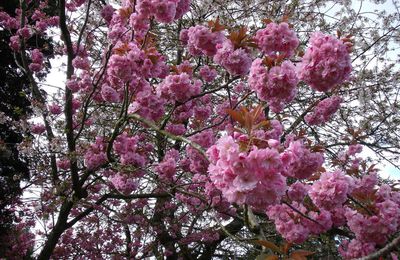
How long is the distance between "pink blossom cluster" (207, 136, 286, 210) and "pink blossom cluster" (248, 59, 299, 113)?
0.80m

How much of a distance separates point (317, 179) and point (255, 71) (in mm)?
950

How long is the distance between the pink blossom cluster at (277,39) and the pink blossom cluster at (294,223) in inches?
42.8

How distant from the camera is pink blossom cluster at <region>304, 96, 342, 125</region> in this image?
429 cm

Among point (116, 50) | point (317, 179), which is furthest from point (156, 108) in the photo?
point (317, 179)

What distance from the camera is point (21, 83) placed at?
Answer: 28.0 feet

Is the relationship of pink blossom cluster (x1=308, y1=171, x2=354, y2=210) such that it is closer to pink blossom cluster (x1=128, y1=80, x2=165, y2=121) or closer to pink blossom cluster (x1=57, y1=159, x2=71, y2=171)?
pink blossom cluster (x1=128, y1=80, x2=165, y2=121)

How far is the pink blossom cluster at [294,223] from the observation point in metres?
2.72

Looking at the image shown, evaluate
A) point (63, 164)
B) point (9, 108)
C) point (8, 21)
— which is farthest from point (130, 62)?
point (9, 108)

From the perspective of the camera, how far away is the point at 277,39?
269 centimetres

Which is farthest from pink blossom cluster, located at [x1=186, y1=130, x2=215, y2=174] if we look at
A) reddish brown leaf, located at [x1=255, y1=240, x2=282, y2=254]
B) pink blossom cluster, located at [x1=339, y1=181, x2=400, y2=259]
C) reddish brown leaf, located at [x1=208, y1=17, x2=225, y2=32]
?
reddish brown leaf, located at [x1=255, y1=240, x2=282, y2=254]

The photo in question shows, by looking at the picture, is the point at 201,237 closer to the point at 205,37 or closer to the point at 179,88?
the point at 179,88

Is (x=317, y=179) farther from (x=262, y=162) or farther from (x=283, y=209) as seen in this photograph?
(x=262, y=162)

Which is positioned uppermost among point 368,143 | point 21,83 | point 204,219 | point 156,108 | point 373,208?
point 21,83

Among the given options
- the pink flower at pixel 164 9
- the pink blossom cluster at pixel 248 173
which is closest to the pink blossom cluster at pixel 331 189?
the pink blossom cluster at pixel 248 173
